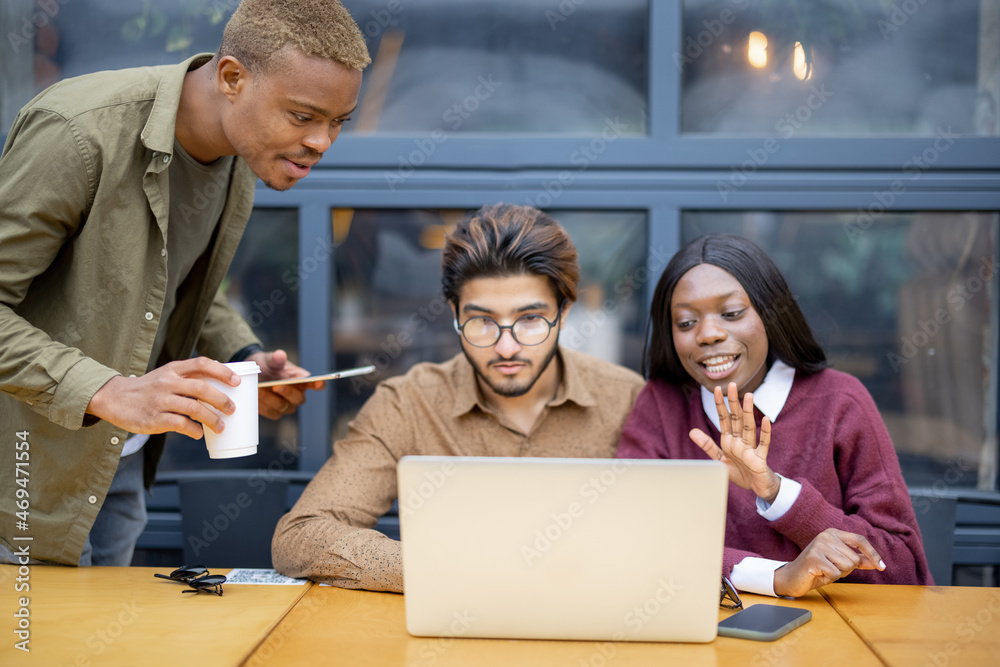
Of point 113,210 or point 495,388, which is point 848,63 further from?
point 113,210

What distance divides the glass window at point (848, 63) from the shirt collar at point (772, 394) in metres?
1.05

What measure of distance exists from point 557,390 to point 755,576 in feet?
2.79

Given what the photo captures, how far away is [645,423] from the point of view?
7.14 feet

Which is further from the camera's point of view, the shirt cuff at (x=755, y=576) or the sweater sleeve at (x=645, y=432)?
the sweater sleeve at (x=645, y=432)

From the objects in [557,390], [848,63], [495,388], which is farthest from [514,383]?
[848,63]

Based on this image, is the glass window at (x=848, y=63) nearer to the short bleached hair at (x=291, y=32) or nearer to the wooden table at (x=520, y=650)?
the short bleached hair at (x=291, y=32)

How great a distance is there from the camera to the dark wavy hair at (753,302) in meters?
2.07

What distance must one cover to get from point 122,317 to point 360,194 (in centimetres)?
119

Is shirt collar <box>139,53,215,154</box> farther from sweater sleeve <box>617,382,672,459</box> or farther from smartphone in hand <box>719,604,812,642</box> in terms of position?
smartphone in hand <box>719,604,812,642</box>

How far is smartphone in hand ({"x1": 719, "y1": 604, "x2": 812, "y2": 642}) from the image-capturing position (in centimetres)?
133

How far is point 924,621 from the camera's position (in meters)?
1.43

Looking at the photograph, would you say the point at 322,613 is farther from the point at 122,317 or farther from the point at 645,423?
the point at 645,423

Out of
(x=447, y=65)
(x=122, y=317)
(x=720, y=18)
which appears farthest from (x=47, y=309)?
(x=720, y=18)

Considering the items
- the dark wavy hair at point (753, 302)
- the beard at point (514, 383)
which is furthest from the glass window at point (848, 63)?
the beard at point (514, 383)
